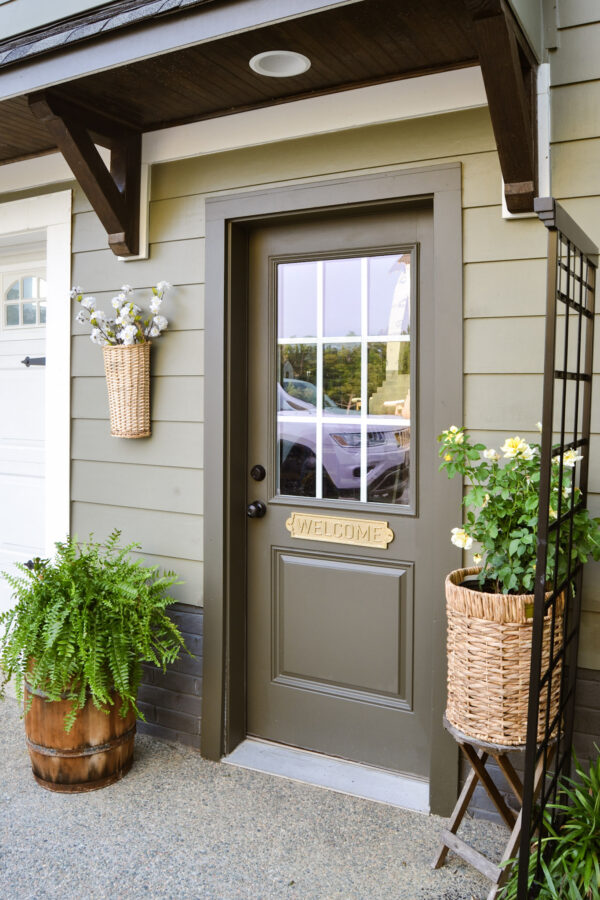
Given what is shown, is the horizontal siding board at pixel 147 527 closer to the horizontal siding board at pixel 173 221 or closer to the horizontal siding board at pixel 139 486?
the horizontal siding board at pixel 139 486

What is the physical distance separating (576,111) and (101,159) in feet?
5.52

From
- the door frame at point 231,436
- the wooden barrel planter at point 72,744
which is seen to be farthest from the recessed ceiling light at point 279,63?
the wooden barrel planter at point 72,744

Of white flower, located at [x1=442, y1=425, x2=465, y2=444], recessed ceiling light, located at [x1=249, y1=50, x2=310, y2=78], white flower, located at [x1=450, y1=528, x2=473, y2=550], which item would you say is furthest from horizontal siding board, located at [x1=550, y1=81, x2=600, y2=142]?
white flower, located at [x1=450, y1=528, x2=473, y2=550]

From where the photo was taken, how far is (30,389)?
11.6 feet

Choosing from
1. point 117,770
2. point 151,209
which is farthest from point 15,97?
point 117,770

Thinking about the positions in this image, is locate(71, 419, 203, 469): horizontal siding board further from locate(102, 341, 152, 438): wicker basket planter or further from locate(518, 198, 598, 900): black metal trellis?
locate(518, 198, 598, 900): black metal trellis

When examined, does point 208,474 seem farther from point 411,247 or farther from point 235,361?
point 411,247

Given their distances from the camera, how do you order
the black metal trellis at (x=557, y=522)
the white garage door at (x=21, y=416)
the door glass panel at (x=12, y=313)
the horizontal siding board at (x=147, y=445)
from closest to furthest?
the black metal trellis at (x=557, y=522), the horizontal siding board at (x=147, y=445), the white garage door at (x=21, y=416), the door glass panel at (x=12, y=313)

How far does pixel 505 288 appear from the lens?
2.28m

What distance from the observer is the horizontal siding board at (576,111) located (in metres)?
2.14

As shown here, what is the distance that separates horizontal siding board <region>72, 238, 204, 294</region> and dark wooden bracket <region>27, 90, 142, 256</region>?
0.26 feet

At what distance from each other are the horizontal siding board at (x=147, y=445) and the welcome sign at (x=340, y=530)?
1.49 ft

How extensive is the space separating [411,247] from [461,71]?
558 mm

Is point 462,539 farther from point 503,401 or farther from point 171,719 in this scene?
point 171,719
